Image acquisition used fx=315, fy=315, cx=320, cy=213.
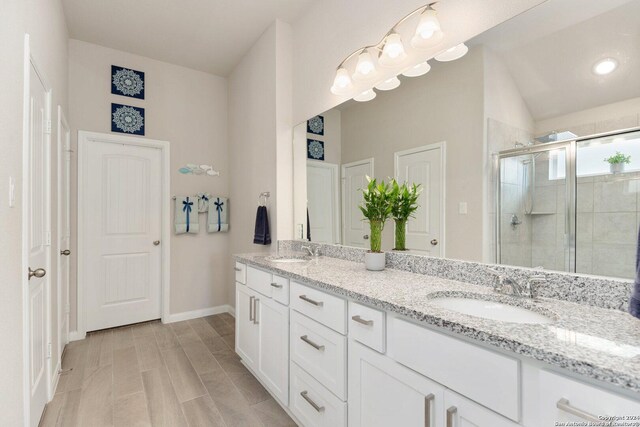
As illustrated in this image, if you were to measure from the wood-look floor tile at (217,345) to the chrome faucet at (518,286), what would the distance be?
231 centimetres

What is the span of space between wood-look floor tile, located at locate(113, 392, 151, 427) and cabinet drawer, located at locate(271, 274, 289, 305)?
1.00m

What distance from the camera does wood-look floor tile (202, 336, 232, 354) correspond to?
2.76m

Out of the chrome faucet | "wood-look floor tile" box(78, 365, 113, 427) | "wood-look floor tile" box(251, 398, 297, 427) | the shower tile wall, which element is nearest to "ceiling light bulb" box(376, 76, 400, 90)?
the shower tile wall

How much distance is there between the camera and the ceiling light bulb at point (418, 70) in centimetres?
169

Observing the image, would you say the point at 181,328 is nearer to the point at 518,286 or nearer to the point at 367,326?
the point at 367,326

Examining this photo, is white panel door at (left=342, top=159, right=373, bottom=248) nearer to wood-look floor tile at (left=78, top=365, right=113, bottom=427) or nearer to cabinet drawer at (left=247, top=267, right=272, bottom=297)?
cabinet drawer at (left=247, top=267, right=272, bottom=297)

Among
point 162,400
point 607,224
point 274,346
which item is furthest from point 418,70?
point 162,400

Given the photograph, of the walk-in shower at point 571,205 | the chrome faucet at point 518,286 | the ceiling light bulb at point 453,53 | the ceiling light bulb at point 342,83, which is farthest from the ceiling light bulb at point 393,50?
the chrome faucet at point 518,286

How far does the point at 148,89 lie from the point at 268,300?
280cm

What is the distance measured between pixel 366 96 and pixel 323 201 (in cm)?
85

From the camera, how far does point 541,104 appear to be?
1253 mm

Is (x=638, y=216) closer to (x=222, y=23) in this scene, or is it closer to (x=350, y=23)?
(x=350, y=23)

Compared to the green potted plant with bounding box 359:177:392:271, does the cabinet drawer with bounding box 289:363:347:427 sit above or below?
below

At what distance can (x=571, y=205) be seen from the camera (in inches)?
46.2
